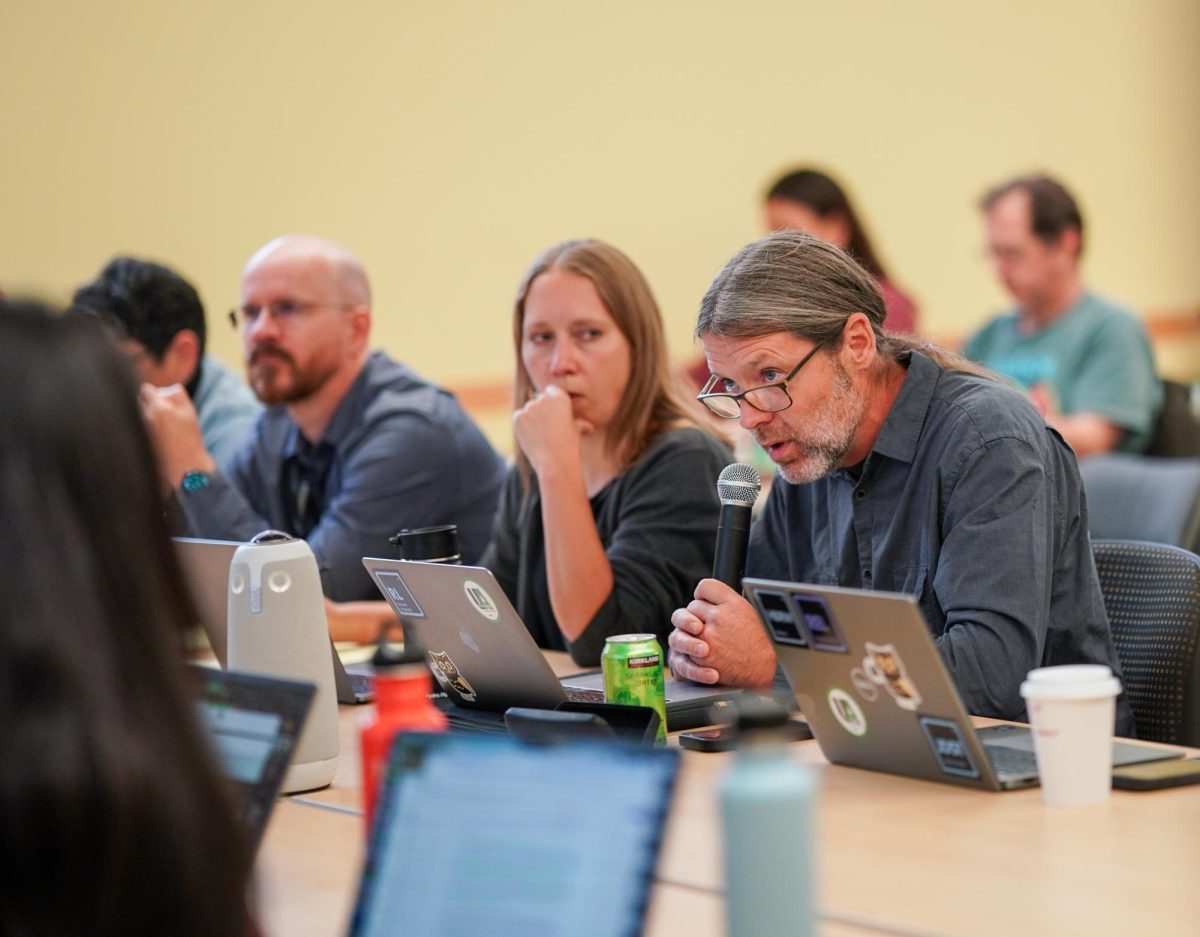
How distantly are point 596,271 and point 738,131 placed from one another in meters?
3.00

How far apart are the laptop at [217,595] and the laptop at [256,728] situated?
715mm

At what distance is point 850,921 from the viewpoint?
115cm

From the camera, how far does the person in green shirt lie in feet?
15.1

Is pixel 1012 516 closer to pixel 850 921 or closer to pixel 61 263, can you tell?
pixel 850 921

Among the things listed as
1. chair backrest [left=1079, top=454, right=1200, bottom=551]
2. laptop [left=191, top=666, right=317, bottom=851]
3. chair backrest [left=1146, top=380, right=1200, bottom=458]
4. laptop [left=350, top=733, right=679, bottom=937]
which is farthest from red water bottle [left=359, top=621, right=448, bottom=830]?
chair backrest [left=1146, top=380, right=1200, bottom=458]

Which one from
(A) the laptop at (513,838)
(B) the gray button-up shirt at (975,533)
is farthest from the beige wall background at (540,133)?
(A) the laptop at (513,838)

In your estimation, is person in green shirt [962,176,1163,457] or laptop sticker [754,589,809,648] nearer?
laptop sticker [754,589,809,648]

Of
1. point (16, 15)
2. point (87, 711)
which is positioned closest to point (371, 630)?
point (87, 711)

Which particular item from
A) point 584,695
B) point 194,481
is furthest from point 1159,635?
point 194,481

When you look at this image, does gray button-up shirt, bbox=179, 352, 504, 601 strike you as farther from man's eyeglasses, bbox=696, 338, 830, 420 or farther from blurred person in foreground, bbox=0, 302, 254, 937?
blurred person in foreground, bbox=0, 302, 254, 937

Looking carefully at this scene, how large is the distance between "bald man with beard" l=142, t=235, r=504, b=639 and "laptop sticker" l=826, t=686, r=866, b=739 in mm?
1540

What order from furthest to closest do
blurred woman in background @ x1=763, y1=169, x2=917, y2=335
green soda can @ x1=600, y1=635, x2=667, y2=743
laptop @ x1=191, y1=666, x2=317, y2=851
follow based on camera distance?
blurred woman in background @ x1=763, y1=169, x2=917, y2=335, green soda can @ x1=600, y1=635, x2=667, y2=743, laptop @ x1=191, y1=666, x2=317, y2=851

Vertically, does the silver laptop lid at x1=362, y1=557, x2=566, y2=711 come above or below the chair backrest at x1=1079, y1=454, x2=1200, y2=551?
above

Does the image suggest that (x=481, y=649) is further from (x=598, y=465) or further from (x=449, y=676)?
(x=598, y=465)
